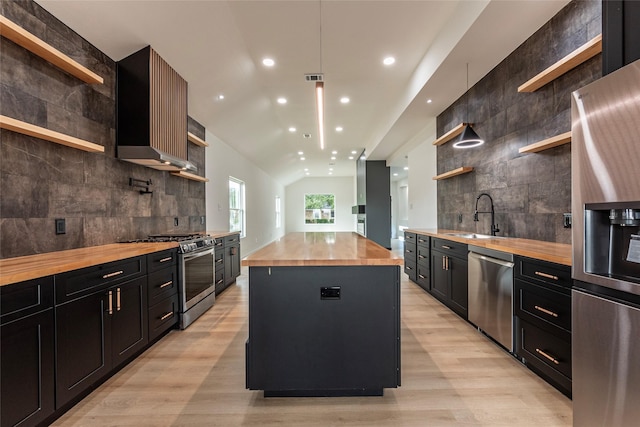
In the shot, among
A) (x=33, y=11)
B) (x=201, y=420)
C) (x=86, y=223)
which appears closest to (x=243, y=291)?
(x=86, y=223)

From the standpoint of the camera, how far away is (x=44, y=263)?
70.1 inches

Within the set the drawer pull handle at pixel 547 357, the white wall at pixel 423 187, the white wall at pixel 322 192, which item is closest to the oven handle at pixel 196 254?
the drawer pull handle at pixel 547 357

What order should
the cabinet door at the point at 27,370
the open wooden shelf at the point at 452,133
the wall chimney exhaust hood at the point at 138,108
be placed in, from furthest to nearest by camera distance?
the open wooden shelf at the point at 452,133 → the wall chimney exhaust hood at the point at 138,108 → the cabinet door at the point at 27,370

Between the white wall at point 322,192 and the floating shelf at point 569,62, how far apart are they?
11.9 m

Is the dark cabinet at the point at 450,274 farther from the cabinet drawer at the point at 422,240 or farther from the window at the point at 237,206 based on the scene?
the window at the point at 237,206

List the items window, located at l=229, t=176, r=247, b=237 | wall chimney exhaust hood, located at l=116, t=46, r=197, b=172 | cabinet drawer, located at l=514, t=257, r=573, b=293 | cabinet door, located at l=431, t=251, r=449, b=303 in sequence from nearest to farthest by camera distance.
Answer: cabinet drawer, located at l=514, t=257, r=573, b=293, wall chimney exhaust hood, located at l=116, t=46, r=197, b=172, cabinet door, located at l=431, t=251, r=449, b=303, window, located at l=229, t=176, r=247, b=237

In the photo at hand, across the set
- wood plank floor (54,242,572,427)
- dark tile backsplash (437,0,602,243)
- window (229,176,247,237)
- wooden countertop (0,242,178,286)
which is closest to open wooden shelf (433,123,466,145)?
dark tile backsplash (437,0,602,243)

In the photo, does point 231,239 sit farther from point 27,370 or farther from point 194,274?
point 27,370

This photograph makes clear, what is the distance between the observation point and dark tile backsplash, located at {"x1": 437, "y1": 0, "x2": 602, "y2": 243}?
2.46 metres

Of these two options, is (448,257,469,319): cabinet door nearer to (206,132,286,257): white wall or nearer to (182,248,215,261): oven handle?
(182,248,215,261): oven handle

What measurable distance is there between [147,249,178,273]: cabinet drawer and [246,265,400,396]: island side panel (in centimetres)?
128

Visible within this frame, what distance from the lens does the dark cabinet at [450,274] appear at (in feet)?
10.6

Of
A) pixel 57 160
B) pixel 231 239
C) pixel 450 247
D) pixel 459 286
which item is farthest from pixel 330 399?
pixel 231 239

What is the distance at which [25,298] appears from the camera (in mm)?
1510
